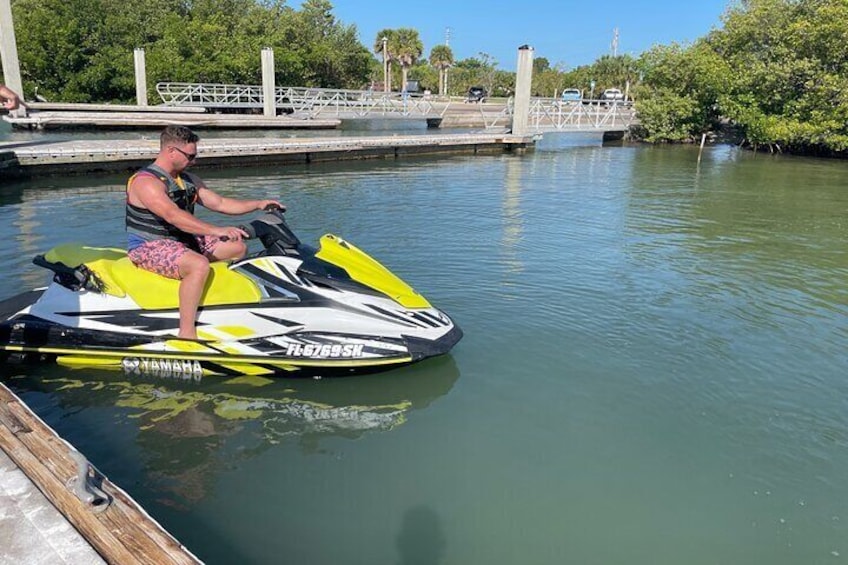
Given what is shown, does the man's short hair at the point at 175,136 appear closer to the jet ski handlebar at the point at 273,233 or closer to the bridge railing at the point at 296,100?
the jet ski handlebar at the point at 273,233

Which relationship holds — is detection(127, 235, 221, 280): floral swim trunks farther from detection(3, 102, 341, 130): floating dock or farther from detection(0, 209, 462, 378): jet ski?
detection(3, 102, 341, 130): floating dock

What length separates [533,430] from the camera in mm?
4367

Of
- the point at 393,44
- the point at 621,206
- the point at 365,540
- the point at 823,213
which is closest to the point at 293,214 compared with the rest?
the point at 621,206

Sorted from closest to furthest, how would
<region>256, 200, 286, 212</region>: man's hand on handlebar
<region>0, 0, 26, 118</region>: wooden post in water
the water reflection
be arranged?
1. the water reflection
2. <region>256, 200, 286, 212</region>: man's hand on handlebar
3. <region>0, 0, 26, 118</region>: wooden post in water

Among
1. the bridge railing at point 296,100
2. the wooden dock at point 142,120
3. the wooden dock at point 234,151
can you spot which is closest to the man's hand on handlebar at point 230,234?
the wooden dock at point 234,151

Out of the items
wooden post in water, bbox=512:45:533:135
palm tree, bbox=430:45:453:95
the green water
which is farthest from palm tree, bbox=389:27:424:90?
the green water

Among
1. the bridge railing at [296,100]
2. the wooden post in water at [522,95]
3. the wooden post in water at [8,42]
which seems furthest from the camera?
the bridge railing at [296,100]

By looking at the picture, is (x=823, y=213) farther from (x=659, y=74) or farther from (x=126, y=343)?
(x=659, y=74)

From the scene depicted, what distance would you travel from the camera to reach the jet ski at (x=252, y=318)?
4.64 m

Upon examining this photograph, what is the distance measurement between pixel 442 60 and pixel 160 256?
250ft

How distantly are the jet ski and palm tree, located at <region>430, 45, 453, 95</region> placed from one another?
238ft

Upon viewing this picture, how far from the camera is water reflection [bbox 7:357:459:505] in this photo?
394 centimetres

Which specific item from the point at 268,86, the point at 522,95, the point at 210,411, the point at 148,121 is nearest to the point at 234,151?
the point at 148,121

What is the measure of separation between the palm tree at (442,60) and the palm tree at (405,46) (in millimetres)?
5741
